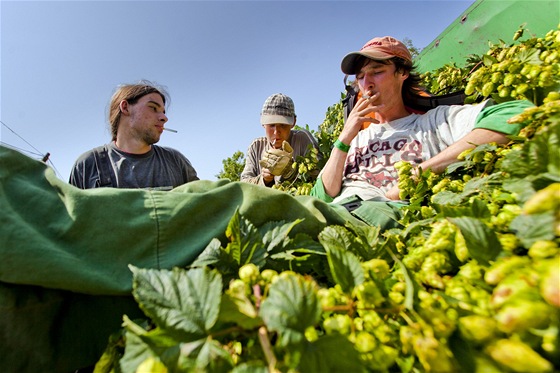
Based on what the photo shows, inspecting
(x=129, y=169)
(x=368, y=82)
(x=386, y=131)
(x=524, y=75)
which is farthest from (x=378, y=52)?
(x=129, y=169)

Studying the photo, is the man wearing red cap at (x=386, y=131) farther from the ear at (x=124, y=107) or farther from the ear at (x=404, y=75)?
the ear at (x=124, y=107)

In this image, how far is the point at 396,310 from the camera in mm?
401

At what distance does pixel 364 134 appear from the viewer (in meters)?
1.89

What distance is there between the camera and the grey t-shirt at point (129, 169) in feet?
7.65

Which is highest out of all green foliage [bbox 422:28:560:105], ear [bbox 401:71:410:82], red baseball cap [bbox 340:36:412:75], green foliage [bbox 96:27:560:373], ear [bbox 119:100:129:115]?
ear [bbox 119:100:129:115]

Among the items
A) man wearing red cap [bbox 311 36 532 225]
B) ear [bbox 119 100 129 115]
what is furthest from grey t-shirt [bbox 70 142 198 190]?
man wearing red cap [bbox 311 36 532 225]

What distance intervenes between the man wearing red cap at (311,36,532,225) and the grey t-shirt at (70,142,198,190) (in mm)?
1285

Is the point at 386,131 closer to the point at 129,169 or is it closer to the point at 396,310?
Result: the point at 396,310

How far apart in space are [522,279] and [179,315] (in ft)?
1.37

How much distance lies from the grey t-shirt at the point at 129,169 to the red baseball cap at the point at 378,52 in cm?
150

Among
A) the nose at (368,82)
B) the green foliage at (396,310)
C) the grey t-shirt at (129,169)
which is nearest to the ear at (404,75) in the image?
the nose at (368,82)

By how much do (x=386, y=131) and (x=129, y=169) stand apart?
2.00 meters

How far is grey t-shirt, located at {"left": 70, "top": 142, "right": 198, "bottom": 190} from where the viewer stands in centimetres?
233

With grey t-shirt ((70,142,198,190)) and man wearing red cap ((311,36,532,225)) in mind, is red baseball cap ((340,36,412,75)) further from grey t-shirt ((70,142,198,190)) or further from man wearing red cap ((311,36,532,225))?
grey t-shirt ((70,142,198,190))
